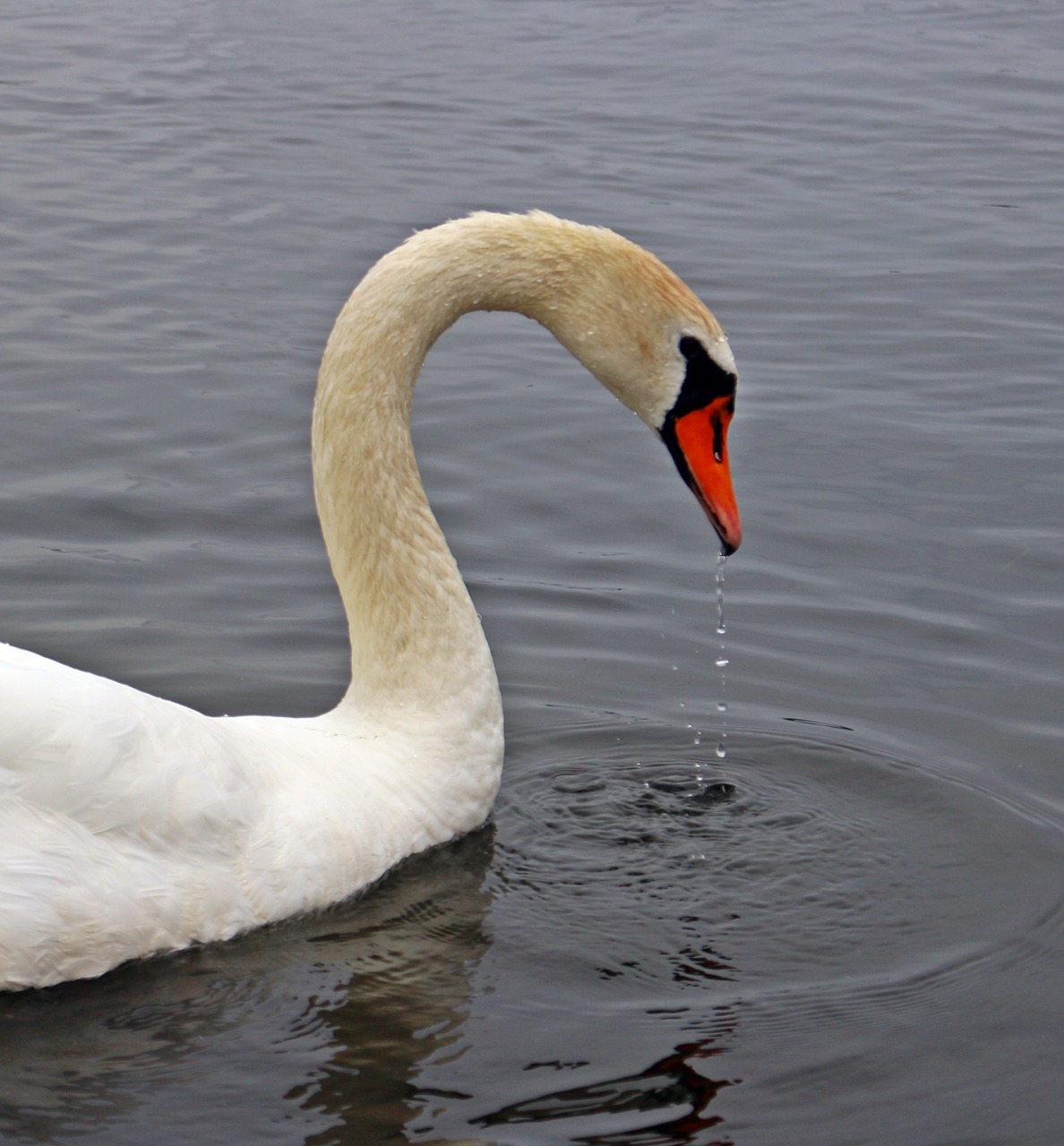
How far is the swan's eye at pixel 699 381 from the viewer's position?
19.0 feet

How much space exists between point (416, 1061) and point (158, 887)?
2.57 ft

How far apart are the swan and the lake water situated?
15cm

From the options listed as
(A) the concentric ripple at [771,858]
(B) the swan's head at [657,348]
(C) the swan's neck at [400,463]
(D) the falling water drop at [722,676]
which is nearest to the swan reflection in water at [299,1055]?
(A) the concentric ripple at [771,858]

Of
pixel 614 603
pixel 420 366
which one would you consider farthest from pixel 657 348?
pixel 614 603

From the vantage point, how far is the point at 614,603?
7594 millimetres

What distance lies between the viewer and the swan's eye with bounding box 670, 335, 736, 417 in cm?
578

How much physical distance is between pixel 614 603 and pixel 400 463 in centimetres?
181

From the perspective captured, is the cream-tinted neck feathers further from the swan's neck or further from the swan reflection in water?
the swan reflection in water

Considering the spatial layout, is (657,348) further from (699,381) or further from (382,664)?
(382,664)

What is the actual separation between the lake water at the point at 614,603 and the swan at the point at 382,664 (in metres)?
0.15

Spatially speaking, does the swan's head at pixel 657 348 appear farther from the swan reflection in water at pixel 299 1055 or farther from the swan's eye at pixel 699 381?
the swan reflection in water at pixel 299 1055

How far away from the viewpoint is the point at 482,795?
19.0 ft

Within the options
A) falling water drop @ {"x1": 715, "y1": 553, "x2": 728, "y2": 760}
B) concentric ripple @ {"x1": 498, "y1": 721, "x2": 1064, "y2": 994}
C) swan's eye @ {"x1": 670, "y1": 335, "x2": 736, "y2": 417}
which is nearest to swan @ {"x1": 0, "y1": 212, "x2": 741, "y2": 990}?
swan's eye @ {"x1": 670, "y1": 335, "x2": 736, "y2": 417}

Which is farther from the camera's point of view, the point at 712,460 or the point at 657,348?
the point at 712,460
